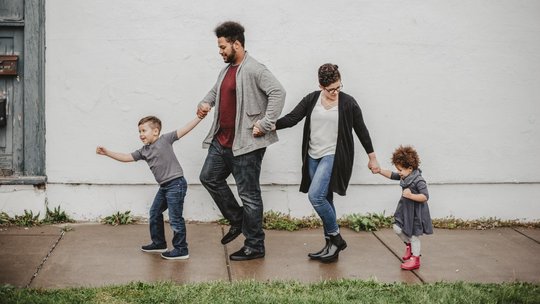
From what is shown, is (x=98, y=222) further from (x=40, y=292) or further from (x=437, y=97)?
(x=437, y=97)

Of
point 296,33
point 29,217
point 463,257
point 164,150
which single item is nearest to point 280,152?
point 296,33

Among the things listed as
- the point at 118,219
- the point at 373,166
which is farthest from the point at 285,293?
the point at 118,219

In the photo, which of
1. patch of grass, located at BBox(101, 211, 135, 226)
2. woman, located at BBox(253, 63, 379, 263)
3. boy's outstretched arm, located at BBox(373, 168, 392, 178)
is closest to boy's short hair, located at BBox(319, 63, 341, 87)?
woman, located at BBox(253, 63, 379, 263)

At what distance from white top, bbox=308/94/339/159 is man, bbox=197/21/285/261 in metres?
0.35

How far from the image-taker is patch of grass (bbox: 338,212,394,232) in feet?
23.1

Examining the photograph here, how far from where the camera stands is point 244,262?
19.2 feet

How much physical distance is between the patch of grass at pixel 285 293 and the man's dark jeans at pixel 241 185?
0.77 meters

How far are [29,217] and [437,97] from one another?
4.46 meters

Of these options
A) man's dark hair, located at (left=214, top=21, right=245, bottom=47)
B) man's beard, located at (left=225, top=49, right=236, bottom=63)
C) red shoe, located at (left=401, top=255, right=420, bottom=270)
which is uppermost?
man's dark hair, located at (left=214, top=21, right=245, bottom=47)

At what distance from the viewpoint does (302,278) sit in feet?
18.0

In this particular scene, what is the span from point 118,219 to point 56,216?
64 cm

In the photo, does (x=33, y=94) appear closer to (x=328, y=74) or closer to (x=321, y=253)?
(x=328, y=74)

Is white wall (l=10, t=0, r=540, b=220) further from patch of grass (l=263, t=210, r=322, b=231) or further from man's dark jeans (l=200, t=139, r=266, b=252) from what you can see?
man's dark jeans (l=200, t=139, r=266, b=252)

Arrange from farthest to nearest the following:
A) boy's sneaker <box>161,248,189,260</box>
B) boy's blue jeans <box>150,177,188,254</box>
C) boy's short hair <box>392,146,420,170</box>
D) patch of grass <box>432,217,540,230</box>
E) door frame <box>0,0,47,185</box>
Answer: patch of grass <box>432,217,540,230</box> → door frame <box>0,0,47,185</box> → boy's sneaker <box>161,248,189,260</box> → boy's blue jeans <box>150,177,188,254</box> → boy's short hair <box>392,146,420,170</box>
